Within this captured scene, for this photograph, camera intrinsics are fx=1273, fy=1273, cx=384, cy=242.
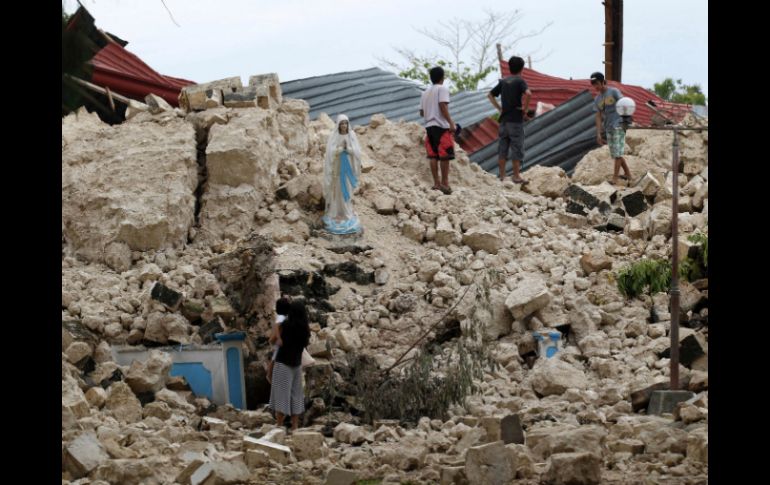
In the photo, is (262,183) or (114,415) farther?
(262,183)

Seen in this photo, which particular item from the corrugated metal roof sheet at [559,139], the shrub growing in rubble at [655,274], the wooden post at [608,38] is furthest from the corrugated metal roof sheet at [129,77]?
the shrub growing in rubble at [655,274]

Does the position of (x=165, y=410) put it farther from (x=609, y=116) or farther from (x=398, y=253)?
(x=609, y=116)

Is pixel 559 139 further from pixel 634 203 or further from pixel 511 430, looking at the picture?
pixel 511 430

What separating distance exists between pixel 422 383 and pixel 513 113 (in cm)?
548

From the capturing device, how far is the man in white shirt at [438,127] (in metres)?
15.2

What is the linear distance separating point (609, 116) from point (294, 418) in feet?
23.7

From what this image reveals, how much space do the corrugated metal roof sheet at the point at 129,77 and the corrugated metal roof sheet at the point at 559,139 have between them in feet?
14.8

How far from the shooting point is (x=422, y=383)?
1130 centimetres

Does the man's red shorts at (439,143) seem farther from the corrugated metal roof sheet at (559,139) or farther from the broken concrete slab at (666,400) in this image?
the broken concrete slab at (666,400)

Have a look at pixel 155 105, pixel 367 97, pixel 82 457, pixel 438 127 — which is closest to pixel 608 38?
pixel 367 97

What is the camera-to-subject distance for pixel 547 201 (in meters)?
15.9

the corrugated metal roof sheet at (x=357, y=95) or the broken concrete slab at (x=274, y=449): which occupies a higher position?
the corrugated metal roof sheet at (x=357, y=95)
